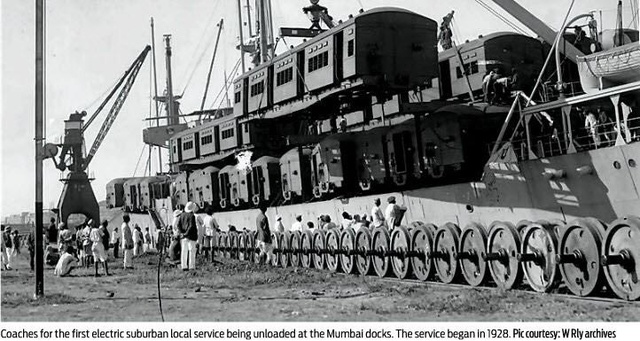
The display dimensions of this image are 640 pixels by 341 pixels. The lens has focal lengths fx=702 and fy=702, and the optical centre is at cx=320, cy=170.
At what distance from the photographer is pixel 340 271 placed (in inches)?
798

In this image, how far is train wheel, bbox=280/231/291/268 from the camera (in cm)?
2331

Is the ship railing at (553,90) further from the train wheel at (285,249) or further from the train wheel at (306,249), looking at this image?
the train wheel at (285,249)

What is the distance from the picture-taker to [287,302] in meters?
12.8

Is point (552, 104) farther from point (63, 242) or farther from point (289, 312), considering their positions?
point (63, 242)

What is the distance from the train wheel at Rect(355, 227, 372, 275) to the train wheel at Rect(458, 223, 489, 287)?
381cm

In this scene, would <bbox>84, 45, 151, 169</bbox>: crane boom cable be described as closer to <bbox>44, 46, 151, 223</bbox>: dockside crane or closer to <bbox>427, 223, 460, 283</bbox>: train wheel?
<bbox>44, 46, 151, 223</bbox>: dockside crane

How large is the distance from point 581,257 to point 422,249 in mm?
4902

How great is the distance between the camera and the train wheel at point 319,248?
2105cm

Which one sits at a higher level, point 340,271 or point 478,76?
point 478,76

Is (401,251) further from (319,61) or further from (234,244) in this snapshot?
(234,244)
